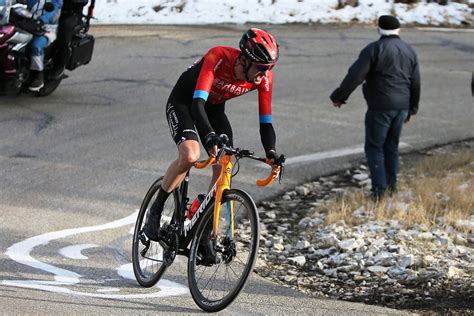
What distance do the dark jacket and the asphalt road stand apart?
142 centimetres

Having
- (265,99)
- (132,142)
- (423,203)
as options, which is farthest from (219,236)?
(132,142)

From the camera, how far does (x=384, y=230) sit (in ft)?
29.1

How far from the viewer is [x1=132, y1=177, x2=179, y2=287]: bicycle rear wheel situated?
7.18 m

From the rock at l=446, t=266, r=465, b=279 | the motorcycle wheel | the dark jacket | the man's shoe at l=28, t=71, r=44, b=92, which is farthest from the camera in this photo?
the motorcycle wheel

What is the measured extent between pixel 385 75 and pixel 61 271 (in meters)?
4.15

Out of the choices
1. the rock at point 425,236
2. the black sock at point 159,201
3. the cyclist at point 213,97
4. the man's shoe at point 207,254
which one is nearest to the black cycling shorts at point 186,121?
the cyclist at point 213,97

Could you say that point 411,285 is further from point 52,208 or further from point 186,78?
point 52,208

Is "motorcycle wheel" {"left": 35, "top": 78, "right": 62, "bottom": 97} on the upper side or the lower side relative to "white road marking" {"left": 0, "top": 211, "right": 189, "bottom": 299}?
lower

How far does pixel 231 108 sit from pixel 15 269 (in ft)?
23.1

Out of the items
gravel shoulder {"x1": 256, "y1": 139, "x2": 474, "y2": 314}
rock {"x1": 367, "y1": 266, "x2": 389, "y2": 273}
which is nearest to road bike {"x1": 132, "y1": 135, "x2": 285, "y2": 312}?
Answer: gravel shoulder {"x1": 256, "y1": 139, "x2": 474, "y2": 314}

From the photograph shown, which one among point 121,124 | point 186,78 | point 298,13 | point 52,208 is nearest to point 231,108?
point 121,124

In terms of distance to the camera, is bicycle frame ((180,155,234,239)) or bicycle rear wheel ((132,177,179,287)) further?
bicycle rear wheel ((132,177,179,287))

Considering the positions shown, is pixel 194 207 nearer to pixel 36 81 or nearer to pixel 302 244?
pixel 302 244

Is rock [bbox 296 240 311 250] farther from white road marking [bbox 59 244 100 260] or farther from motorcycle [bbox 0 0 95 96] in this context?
motorcycle [bbox 0 0 95 96]
